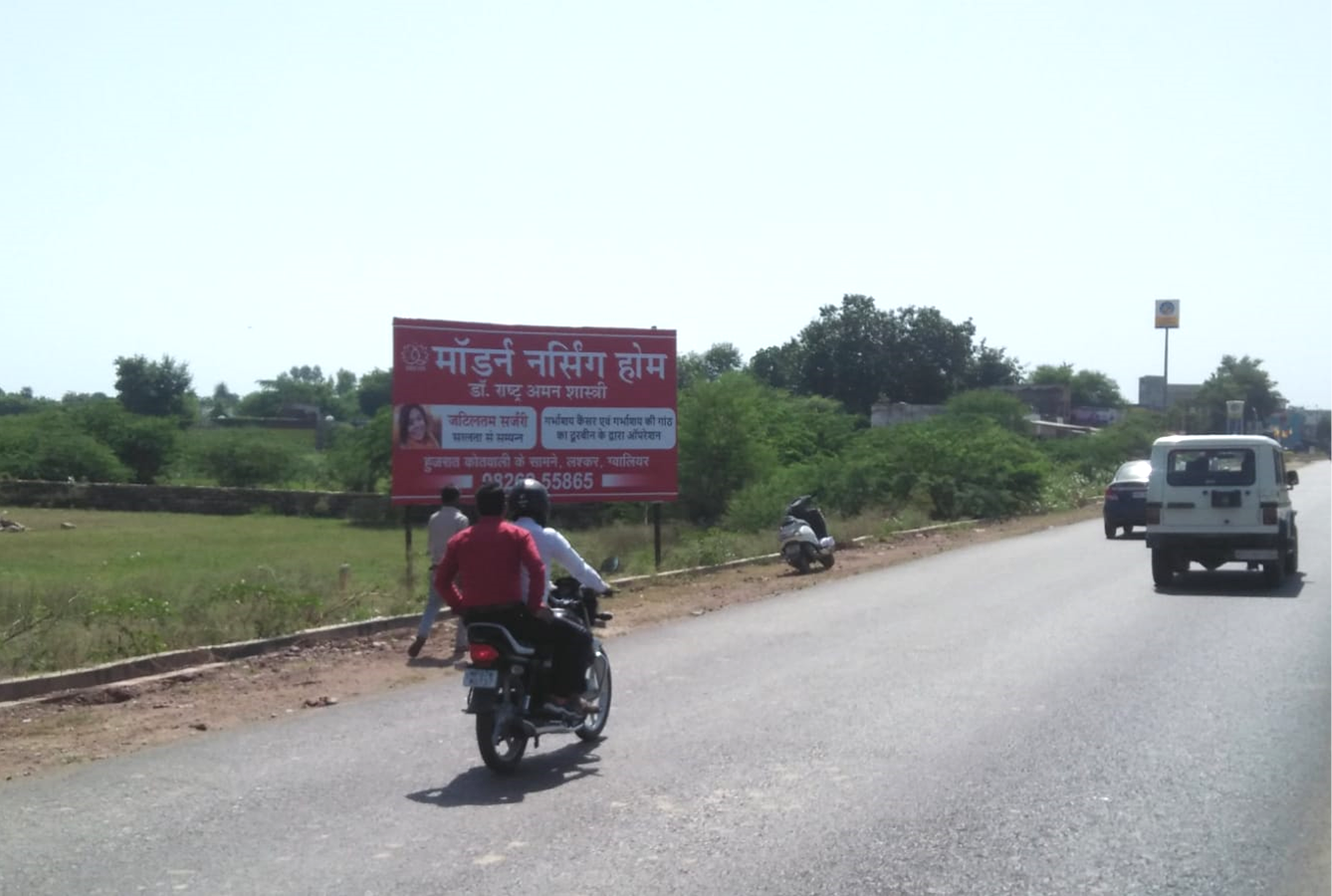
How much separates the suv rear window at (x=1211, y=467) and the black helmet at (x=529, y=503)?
40.3 ft

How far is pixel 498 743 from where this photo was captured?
8.38 m

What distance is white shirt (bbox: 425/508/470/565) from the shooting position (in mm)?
13703

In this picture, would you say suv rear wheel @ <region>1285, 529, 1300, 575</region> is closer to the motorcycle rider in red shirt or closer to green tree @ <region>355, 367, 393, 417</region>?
the motorcycle rider in red shirt

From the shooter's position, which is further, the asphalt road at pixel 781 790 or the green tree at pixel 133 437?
the green tree at pixel 133 437

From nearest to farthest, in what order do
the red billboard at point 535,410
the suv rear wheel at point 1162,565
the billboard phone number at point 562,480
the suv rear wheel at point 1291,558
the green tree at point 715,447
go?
the red billboard at point 535,410, the suv rear wheel at point 1162,565, the billboard phone number at point 562,480, the suv rear wheel at point 1291,558, the green tree at point 715,447

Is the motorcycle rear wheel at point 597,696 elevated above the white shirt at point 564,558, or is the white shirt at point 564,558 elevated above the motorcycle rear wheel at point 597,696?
the white shirt at point 564,558

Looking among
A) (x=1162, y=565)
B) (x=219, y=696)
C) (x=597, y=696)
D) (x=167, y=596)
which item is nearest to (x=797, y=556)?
(x=1162, y=565)

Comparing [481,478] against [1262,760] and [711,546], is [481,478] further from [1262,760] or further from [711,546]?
[1262,760]

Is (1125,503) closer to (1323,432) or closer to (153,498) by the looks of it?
(153,498)

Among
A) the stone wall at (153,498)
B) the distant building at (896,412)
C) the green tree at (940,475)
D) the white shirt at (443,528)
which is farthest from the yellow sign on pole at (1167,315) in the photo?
the white shirt at (443,528)

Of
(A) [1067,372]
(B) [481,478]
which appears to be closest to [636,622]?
(B) [481,478]

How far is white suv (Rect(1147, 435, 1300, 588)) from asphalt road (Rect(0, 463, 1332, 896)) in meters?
5.37

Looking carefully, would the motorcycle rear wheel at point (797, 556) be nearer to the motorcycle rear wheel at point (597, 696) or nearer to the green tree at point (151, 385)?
the motorcycle rear wheel at point (597, 696)

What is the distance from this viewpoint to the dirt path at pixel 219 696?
964cm
